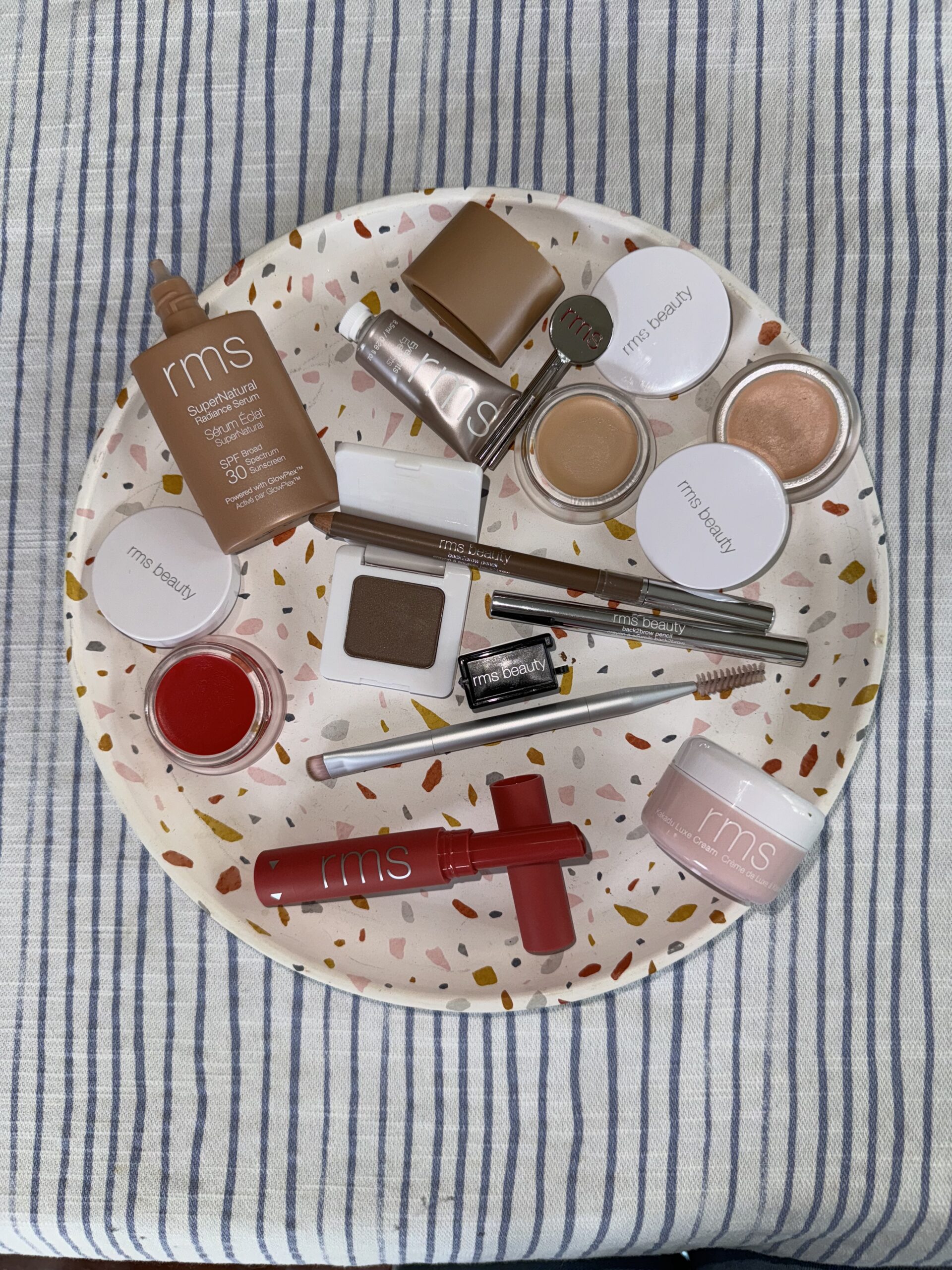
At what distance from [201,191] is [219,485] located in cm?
34

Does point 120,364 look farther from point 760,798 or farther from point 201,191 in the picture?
point 760,798

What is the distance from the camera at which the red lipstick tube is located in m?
0.69

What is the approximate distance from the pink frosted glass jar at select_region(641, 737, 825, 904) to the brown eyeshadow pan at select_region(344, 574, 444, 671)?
0.23 m

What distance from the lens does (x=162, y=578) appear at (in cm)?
73

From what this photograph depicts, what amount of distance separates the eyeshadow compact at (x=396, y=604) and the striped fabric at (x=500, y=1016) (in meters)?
0.30

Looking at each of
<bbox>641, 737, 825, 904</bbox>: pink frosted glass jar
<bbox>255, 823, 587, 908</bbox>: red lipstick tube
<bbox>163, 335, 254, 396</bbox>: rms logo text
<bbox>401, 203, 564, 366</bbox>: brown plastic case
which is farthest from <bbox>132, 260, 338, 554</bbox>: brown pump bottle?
<bbox>641, 737, 825, 904</bbox>: pink frosted glass jar

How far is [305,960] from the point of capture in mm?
732

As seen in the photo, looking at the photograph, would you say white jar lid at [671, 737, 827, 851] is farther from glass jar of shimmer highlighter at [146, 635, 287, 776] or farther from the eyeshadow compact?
glass jar of shimmer highlighter at [146, 635, 287, 776]

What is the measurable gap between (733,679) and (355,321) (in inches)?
16.5

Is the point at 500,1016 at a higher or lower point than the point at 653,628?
lower

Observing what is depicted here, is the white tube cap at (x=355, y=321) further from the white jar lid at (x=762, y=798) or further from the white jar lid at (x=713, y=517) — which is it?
the white jar lid at (x=762, y=798)

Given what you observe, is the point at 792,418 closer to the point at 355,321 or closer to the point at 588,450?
the point at 588,450

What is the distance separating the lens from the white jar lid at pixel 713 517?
707 millimetres

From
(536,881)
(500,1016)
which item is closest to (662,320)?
(536,881)
